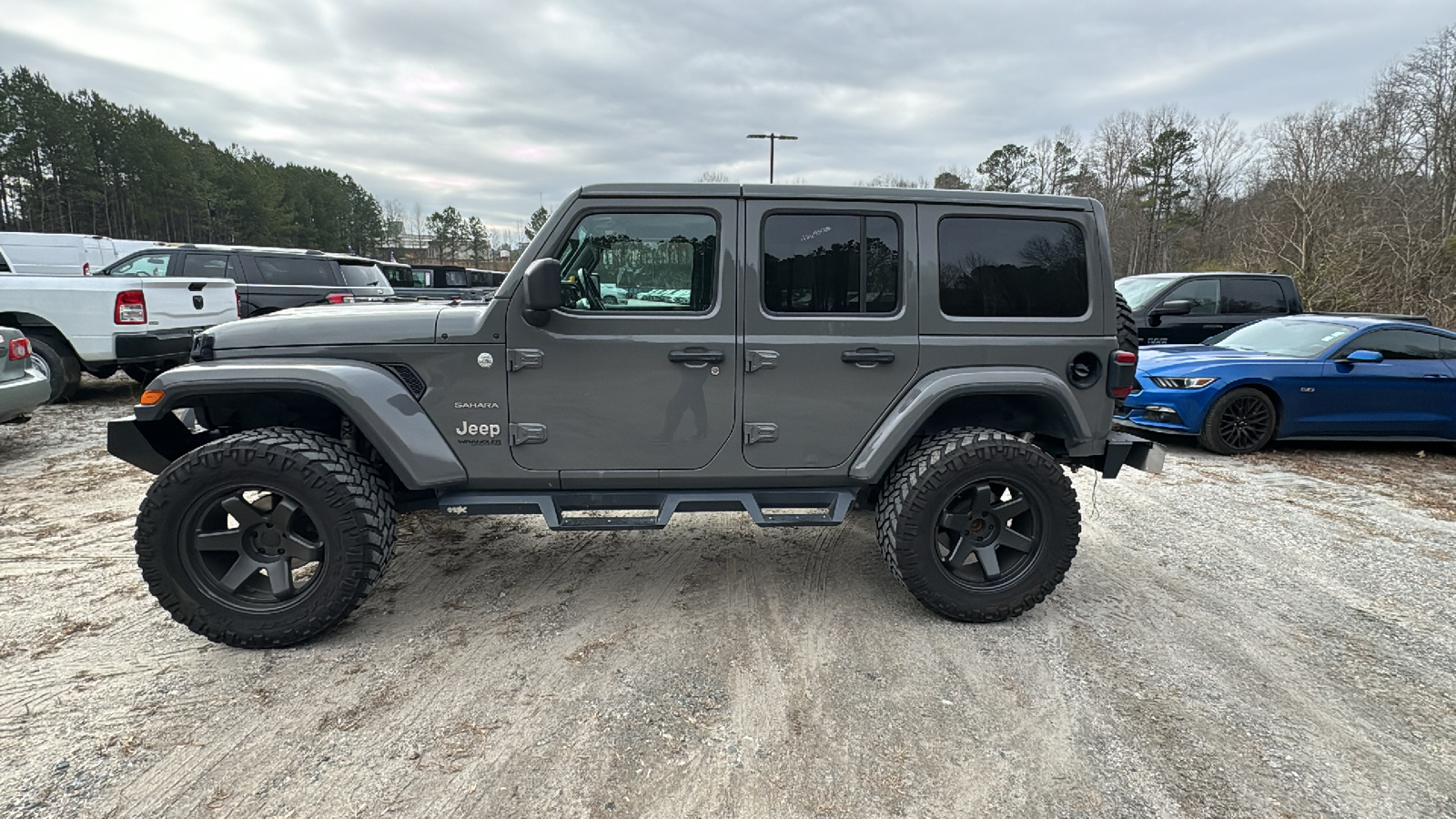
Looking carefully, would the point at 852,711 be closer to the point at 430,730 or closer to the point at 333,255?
the point at 430,730

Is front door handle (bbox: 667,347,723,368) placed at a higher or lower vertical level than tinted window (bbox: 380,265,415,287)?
lower

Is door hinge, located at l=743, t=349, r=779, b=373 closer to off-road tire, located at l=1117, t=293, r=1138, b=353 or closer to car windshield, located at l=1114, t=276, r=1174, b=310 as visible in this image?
off-road tire, located at l=1117, t=293, r=1138, b=353

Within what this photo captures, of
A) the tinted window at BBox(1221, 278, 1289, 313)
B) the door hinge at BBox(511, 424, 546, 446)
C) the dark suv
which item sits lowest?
the door hinge at BBox(511, 424, 546, 446)

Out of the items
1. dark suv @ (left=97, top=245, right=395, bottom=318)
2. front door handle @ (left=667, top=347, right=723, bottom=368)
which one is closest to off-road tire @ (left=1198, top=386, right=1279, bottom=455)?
front door handle @ (left=667, top=347, right=723, bottom=368)

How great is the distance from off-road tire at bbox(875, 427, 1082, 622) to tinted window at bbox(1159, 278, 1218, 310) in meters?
7.69

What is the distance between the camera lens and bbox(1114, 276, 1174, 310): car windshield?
29.6 feet

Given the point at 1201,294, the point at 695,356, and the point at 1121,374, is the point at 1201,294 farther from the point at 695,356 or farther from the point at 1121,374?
the point at 695,356

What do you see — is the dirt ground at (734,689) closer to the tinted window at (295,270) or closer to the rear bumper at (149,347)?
the rear bumper at (149,347)

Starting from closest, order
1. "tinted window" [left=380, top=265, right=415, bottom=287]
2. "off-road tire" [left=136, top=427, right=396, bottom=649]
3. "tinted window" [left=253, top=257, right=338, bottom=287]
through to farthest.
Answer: "off-road tire" [left=136, top=427, right=396, bottom=649] → "tinted window" [left=253, top=257, right=338, bottom=287] → "tinted window" [left=380, top=265, right=415, bottom=287]

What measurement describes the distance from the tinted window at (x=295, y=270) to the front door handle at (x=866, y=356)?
1039cm

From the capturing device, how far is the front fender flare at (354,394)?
2689 millimetres

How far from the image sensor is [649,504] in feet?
10.1

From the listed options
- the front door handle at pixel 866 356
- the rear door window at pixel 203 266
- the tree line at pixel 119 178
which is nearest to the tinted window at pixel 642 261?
the front door handle at pixel 866 356

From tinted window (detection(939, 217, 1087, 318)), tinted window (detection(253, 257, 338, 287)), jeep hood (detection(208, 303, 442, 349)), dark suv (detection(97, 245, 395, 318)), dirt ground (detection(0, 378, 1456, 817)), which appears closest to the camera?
dirt ground (detection(0, 378, 1456, 817))
